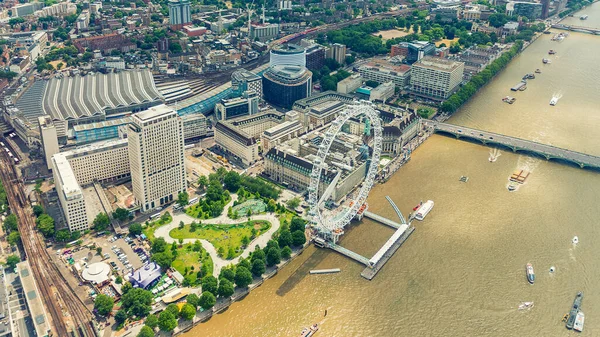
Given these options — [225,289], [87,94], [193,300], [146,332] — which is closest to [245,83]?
[87,94]

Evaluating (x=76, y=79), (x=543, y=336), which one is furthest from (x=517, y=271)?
(x=76, y=79)

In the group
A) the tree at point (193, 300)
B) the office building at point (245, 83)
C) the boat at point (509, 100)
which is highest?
the office building at point (245, 83)

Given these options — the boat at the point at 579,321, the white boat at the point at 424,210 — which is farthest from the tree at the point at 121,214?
the boat at the point at 579,321

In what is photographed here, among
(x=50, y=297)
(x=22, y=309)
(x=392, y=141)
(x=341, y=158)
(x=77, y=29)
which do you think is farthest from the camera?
(x=77, y=29)

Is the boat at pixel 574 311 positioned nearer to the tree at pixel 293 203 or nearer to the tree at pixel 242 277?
the tree at pixel 242 277

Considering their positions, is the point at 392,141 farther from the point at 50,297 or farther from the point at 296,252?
the point at 50,297

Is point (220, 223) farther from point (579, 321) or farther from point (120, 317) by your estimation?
point (579, 321)

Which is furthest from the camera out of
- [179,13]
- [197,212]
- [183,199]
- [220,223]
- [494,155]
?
[179,13]
